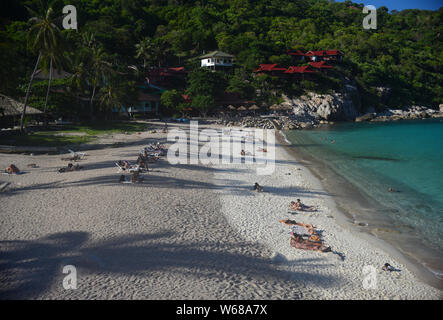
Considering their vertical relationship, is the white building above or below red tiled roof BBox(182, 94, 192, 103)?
Result: above

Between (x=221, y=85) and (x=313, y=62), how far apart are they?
3139 cm

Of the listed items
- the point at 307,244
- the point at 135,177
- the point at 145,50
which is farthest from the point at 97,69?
the point at 307,244

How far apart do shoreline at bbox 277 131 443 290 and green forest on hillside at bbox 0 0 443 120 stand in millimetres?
25580

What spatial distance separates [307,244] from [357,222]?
412 centimetres

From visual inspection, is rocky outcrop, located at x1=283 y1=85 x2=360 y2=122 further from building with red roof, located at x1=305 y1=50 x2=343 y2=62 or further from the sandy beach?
the sandy beach

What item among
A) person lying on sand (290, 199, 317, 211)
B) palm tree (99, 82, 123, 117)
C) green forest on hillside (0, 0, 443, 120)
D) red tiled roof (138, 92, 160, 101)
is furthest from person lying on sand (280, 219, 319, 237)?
red tiled roof (138, 92, 160, 101)

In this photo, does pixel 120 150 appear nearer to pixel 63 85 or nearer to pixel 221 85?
pixel 63 85

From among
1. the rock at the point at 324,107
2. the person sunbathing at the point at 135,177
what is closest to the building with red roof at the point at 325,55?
the rock at the point at 324,107

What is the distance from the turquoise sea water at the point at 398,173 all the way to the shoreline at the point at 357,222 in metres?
0.49

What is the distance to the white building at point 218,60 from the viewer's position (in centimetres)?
6538

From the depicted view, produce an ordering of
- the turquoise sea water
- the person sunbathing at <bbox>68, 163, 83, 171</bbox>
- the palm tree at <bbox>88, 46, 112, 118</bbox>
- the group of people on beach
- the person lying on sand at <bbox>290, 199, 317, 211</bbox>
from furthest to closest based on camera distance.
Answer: the palm tree at <bbox>88, 46, 112, 118</bbox>, the person sunbathing at <bbox>68, 163, 83, 171</bbox>, the group of people on beach, the person lying on sand at <bbox>290, 199, 317, 211</bbox>, the turquoise sea water

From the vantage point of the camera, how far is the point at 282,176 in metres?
19.4

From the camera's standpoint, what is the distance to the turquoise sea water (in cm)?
1310

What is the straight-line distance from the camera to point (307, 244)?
1012 centimetres
